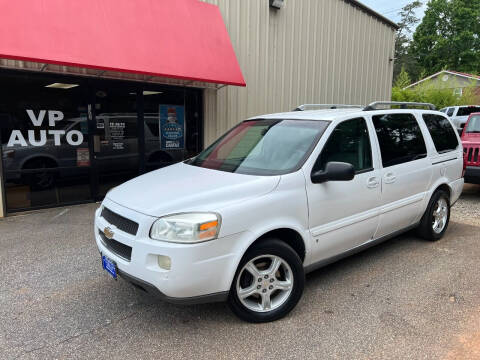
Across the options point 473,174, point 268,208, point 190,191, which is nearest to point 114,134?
point 190,191

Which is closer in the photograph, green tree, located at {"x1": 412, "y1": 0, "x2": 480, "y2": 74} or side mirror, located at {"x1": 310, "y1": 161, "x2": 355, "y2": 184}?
side mirror, located at {"x1": 310, "y1": 161, "x2": 355, "y2": 184}

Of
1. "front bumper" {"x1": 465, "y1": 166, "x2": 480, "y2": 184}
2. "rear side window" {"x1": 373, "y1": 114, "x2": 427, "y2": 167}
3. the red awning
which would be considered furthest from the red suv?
the red awning

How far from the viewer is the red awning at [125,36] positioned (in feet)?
17.3

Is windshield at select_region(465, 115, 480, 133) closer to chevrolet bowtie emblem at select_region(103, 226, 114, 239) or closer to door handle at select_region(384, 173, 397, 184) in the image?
door handle at select_region(384, 173, 397, 184)

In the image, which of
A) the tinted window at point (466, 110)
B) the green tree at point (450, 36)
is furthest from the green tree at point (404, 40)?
the tinted window at point (466, 110)

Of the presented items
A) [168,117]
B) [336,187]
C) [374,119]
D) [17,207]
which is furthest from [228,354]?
[168,117]

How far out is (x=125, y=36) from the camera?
6195 mm

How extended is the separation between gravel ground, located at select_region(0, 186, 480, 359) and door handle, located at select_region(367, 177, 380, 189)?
978 mm

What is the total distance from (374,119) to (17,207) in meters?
6.11

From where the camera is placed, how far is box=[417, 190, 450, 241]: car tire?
4.71 metres

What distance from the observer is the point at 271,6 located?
9.06 m

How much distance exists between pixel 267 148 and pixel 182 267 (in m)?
1.55

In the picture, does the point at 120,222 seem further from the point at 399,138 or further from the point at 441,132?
the point at 441,132

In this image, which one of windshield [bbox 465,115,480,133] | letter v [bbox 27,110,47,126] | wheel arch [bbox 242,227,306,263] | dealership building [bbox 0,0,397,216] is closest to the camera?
wheel arch [bbox 242,227,306,263]
